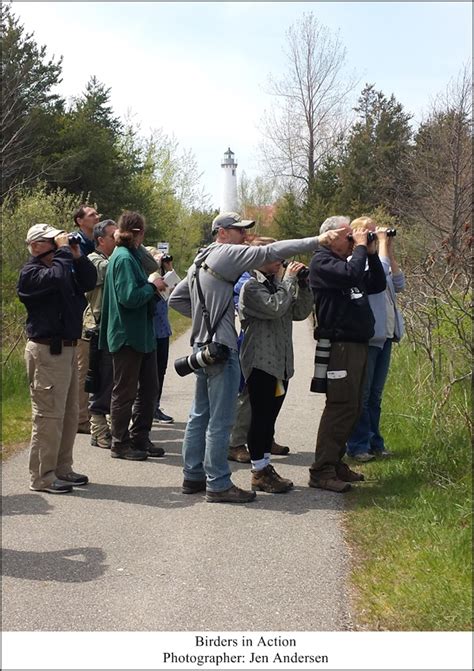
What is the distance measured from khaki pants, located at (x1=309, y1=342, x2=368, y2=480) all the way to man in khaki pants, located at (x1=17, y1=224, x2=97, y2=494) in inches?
76.6

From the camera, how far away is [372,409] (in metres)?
7.01

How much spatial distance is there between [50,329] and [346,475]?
2.54 metres

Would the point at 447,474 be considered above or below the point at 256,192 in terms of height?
below

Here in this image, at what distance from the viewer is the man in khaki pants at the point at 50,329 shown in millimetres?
5941

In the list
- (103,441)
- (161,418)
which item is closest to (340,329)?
(103,441)

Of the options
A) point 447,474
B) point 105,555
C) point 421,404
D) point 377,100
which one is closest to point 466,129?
point 421,404

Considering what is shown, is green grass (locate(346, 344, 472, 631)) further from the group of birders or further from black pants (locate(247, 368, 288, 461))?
black pants (locate(247, 368, 288, 461))

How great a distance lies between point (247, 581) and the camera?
14.4ft

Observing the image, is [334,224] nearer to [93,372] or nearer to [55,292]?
[55,292]

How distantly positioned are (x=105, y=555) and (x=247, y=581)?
951mm

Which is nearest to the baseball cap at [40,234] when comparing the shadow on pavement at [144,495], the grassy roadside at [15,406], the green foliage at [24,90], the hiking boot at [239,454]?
the shadow on pavement at [144,495]

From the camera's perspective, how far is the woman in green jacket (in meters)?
6.66

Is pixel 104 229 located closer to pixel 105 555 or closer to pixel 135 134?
pixel 105 555

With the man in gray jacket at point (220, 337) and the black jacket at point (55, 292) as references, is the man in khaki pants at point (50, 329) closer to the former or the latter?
the black jacket at point (55, 292)
